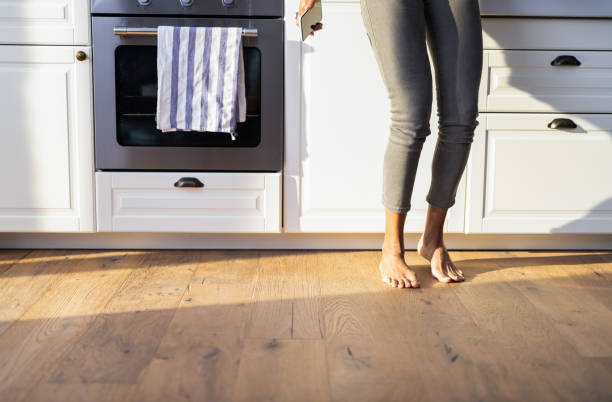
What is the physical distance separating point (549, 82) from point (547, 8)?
0.22 meters

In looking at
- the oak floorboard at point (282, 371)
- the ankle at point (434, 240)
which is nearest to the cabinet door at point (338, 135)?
the ankle at point (434, 240)

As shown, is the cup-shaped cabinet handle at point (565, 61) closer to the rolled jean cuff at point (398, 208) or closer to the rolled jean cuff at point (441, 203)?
the rolled jean cuff at point (441, 203)

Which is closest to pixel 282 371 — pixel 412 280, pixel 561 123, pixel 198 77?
pixel 412 280

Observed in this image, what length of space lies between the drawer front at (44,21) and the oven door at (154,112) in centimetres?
5

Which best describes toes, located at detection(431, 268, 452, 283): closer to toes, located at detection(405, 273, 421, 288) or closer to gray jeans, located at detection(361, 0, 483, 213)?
toes, located at detection(405, 273, 421, 288)

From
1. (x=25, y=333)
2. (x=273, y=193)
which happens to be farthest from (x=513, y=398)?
(x=273, y=193)

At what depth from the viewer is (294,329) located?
1.39 m

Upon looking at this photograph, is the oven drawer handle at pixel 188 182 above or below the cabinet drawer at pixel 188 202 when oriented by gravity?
above

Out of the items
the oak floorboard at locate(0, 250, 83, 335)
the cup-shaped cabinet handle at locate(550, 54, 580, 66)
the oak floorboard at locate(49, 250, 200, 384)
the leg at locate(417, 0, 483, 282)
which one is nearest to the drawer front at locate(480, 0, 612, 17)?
the cup-shaped cabinet handle at locate(550, 54, 580, 66)

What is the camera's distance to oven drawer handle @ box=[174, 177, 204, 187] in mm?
2008

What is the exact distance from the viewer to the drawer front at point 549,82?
200cm

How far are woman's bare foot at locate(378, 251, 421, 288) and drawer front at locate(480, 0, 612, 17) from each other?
0.78m

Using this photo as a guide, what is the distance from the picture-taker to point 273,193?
2.04 meters

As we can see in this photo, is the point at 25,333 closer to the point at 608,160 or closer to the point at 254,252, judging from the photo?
the point at 254,252
